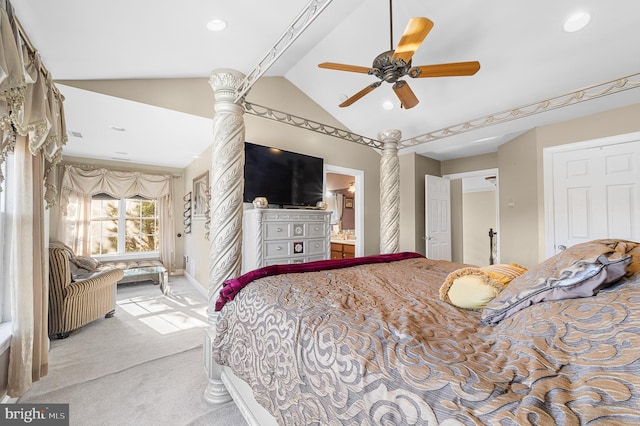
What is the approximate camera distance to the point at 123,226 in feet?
18.2

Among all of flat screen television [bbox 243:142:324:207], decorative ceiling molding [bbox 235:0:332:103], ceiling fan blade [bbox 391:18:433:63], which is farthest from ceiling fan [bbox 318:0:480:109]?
flat screen television [bbox 243:142:324:207]

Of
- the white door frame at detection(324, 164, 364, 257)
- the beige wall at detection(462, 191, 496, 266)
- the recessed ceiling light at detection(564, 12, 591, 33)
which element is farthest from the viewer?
the beige wall at detection(462, 191, 496, 266)

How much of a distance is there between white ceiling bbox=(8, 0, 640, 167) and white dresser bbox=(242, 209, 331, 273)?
1.43 meters

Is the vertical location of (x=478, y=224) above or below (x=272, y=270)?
above

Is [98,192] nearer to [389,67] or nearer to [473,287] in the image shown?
[389,67]

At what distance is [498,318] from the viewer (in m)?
0.95

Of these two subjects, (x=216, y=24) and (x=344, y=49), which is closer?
(x=216, y=24)

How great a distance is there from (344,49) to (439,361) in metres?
3.34

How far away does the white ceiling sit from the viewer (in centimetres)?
190

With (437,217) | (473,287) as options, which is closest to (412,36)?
(473,287)

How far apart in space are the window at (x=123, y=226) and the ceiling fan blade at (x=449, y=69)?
231 inches

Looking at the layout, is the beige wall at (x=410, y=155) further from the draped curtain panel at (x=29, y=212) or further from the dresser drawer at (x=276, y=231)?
the dresser drawer at (x=276, y=231)

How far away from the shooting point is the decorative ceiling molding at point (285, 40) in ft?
4.14

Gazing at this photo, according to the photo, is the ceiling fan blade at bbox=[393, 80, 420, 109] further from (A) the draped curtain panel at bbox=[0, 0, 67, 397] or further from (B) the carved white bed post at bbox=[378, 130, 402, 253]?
(A) the draped curtain panel at bbox=[0, 0, 67, 397]
